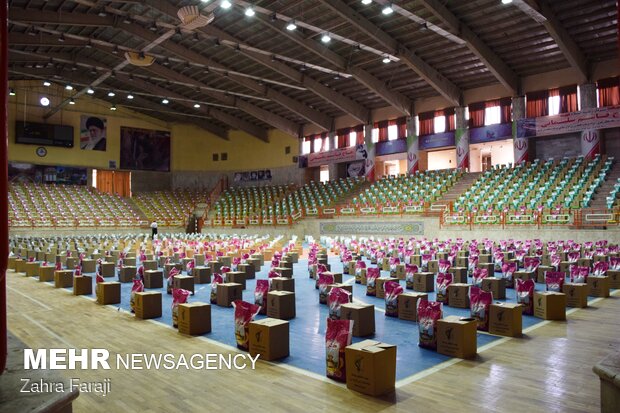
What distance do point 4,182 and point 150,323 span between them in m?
5.30

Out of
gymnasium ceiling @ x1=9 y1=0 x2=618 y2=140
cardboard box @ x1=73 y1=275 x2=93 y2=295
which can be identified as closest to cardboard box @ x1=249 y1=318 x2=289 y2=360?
cardboard box @ x1=73 y1=275 x2=93 y2=295

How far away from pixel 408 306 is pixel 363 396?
2.83 m

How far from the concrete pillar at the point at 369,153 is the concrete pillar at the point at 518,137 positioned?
346 inches

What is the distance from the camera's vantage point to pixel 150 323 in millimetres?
6398

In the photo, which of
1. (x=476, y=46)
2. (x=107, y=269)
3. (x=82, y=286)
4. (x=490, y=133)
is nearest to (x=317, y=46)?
(x=476, y=46)

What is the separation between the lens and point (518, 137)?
2389 cm

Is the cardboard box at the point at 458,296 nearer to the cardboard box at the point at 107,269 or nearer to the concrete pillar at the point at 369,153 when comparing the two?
the cardboard box at the point at 107,269

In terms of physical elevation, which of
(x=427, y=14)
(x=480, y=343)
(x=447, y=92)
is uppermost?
(x=427, y=14)

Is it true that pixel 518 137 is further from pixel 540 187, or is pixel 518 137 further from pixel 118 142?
pixel 118 142

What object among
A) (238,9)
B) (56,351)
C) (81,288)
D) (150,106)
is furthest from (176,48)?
(56,351)

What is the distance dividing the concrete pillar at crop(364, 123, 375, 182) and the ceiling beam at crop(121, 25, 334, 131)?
3267 mm

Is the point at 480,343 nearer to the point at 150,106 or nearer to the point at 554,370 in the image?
the point at 554,370

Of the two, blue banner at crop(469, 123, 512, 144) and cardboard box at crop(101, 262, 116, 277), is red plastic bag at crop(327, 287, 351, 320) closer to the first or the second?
cardboard box at crop(101, 262, 116, 277)

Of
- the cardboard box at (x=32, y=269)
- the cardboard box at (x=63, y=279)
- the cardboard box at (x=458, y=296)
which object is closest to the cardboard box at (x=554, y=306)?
the cardboard box at (x=458, y=296)
